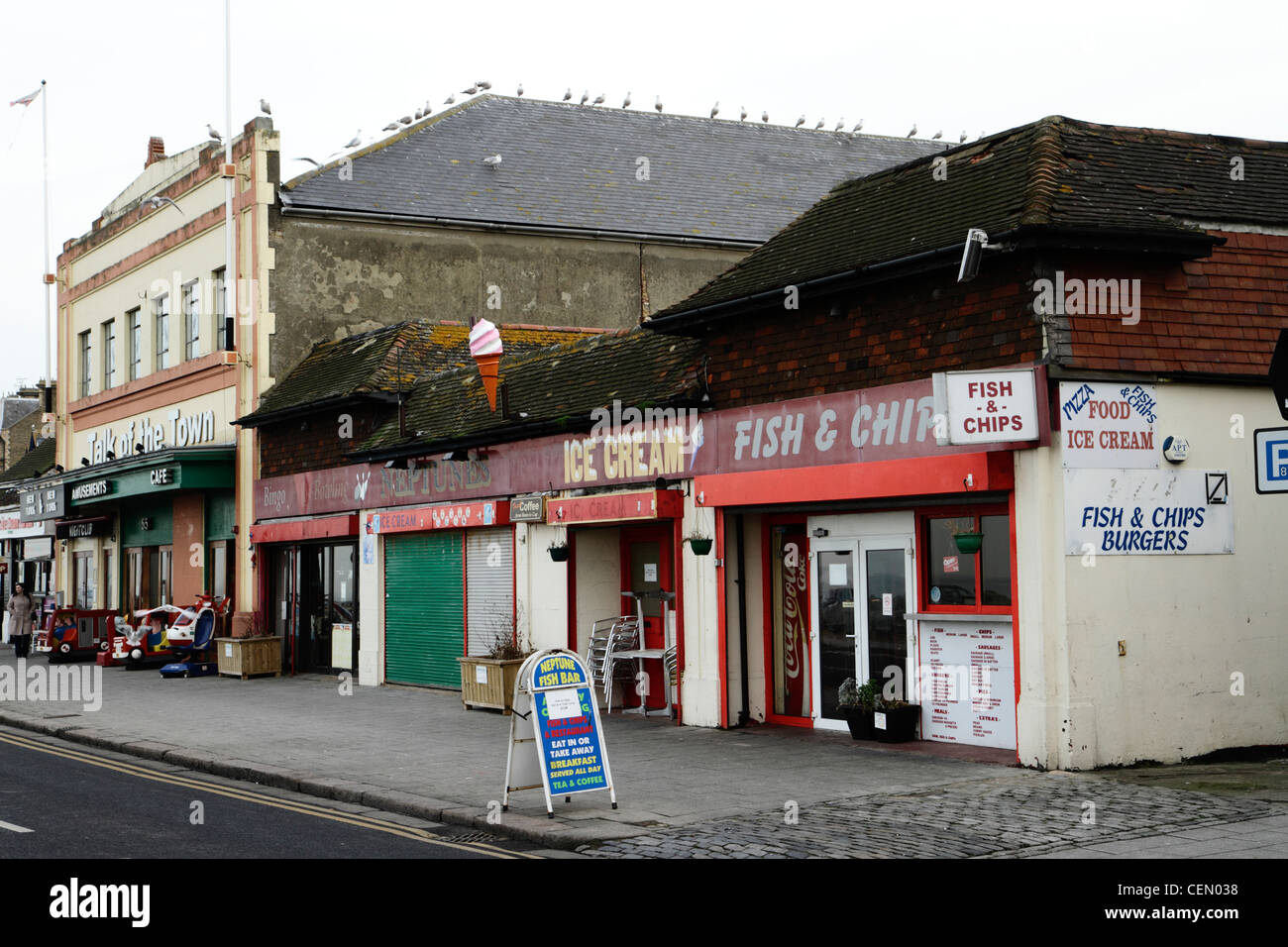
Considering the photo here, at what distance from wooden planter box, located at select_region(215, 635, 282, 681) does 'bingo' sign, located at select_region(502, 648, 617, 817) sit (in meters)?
14.7

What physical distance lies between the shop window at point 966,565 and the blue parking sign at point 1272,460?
10.6 ft

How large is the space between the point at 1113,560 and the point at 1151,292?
2.42 meters

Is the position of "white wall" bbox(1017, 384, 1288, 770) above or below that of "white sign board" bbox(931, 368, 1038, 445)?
below

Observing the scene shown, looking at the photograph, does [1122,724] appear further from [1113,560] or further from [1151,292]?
[1151,292]

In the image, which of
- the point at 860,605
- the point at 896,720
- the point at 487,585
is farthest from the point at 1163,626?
the point at 487,585

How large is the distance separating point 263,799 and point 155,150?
25573mm

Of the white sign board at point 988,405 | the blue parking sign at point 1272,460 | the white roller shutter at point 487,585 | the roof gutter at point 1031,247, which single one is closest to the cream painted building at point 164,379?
the white roller shutter at point 487,585

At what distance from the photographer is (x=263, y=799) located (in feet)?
39.6

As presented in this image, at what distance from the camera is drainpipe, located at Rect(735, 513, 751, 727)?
52.0 feet

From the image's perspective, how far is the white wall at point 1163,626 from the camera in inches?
474

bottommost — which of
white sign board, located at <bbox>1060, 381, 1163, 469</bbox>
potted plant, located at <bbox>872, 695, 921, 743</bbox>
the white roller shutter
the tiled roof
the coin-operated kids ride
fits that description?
potted plant, located at <bbox>872, 695, 921, 743</bbox>

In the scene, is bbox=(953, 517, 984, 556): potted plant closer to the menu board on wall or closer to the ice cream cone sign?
the menu board on wall

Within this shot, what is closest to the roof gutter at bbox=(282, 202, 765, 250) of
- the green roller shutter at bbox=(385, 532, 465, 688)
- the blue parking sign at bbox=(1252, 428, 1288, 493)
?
the green roller shutter at bbox=(385, 532, 465, 688)

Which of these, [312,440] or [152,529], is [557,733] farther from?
[152,529]
